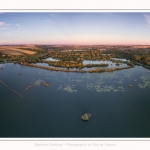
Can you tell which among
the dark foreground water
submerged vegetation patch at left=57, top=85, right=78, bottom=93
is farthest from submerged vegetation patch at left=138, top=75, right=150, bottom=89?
submerged vegetation patch at left=57, top=85, right=78, bottom=93

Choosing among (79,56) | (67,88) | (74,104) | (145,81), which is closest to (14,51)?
(79,56)

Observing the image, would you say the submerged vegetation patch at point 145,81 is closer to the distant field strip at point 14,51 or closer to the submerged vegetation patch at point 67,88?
the submerged vegetation patch at point 67,88

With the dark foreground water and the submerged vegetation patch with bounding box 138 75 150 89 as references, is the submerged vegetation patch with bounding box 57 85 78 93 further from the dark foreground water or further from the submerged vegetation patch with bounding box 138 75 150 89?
the submerged vegetation patch with bounding box 138 75 150 89

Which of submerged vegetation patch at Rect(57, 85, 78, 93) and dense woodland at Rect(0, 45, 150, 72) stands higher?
dense woodland at Rect(0, 45, 150, 72)

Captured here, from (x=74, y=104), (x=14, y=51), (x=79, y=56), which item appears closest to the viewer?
(x=74, y=104)

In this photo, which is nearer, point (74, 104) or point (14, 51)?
point (74, 104)

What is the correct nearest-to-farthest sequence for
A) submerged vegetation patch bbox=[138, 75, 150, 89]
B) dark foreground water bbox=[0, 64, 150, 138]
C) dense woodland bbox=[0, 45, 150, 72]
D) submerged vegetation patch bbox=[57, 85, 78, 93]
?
1. dark foreground water bbox=[0, 64, 150, 138]
2. submerged vegetation patch bbox=[57, 85, 78, 93]
3. submerged vegetation patch bbox=[138, 75, 150, 89]
4. dense woodland bbox=[0, 45, 150, 72]

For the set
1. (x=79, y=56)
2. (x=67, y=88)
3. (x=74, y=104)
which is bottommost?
(x=74, y=104)

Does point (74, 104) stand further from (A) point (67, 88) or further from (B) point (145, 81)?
(B) point (145, 81)

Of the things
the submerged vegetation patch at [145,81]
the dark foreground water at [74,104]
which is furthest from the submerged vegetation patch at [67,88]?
the submerged vegetation patch at [145,81]
